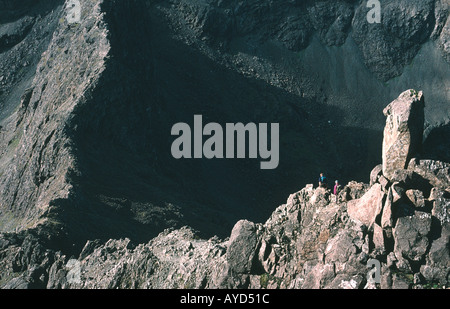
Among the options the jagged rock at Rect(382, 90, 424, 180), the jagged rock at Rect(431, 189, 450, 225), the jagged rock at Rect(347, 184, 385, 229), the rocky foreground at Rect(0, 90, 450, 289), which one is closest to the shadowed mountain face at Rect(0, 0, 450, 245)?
the jagged rock at Rect(382, 90, 424, 180)

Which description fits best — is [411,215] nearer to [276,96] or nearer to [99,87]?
[99,87]

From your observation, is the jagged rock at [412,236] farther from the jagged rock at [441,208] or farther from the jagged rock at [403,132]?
the jagged rock at [403,132]

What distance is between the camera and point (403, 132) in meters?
74.1

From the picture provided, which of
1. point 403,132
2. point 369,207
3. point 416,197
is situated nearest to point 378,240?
point 369,207

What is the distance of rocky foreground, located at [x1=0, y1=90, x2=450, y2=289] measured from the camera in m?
63.0

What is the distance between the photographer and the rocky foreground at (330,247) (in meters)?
63.0

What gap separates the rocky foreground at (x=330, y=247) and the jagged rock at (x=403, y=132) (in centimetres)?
10

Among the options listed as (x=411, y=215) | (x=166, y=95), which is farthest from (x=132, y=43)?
(x=411, y=215)

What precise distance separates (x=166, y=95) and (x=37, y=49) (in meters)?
41.2

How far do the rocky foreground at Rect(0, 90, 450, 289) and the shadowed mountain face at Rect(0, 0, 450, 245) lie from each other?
1137 centimetres

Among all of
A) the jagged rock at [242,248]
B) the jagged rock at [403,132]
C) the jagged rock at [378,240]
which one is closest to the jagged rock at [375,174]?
the jagged rock at [403,132]

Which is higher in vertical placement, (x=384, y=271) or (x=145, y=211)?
(x=145, y=211)

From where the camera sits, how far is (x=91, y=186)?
116 metres

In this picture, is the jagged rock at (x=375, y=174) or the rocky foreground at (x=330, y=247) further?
the jagged rock at (x=375, y=174)
